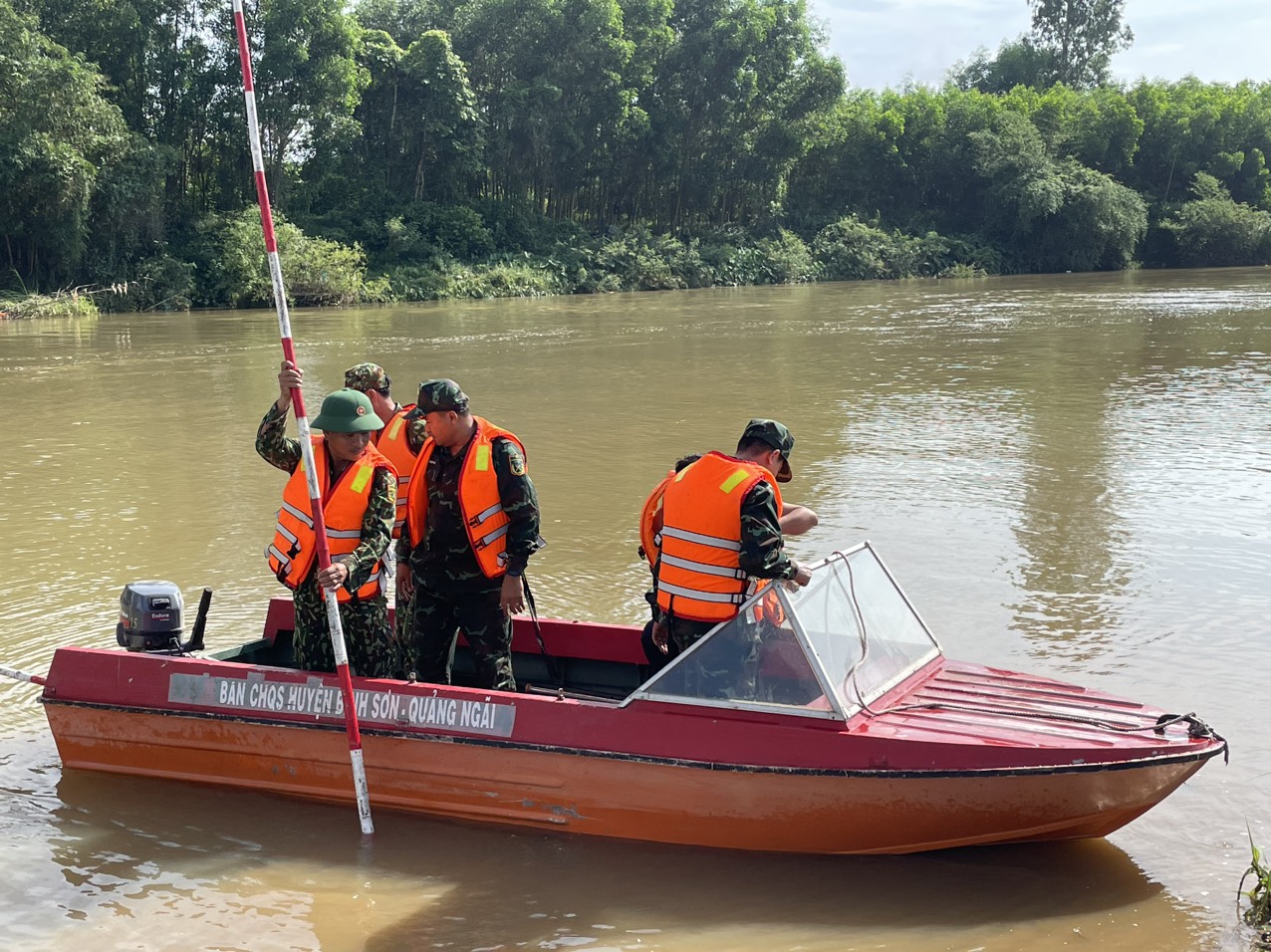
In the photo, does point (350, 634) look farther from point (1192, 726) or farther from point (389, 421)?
point (1192, 726)

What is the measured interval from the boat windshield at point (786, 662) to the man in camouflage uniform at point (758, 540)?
2 centimetres

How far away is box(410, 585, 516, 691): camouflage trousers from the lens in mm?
5570

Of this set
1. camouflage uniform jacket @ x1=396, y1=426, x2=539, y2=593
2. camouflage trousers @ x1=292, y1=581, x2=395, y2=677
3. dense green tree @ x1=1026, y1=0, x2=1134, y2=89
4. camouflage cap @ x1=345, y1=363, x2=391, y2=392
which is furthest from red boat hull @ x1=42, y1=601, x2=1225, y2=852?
dense green tree @ x1=1026, y1=0, x2=1134, y2=89

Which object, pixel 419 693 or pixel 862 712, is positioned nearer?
pixel 862 712

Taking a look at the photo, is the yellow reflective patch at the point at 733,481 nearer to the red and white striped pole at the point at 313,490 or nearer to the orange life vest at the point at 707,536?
the orange life vest at the point at 707,536

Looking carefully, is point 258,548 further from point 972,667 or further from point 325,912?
point 972,667

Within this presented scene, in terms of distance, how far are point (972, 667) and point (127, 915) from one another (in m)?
3.52

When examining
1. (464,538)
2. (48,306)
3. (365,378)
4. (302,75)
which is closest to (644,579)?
(365,378)

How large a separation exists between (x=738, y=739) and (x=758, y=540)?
0.76 metres

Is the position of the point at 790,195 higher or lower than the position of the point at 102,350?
higher

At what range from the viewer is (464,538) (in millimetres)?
5480

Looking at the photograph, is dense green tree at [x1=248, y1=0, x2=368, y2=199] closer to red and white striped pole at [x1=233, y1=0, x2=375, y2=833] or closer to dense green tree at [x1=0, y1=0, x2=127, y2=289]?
dense green tree at [x1=0, y1=0, x2=127, y2=289]

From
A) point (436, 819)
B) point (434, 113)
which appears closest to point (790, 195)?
point (434, 113)

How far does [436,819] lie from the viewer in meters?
5.42
